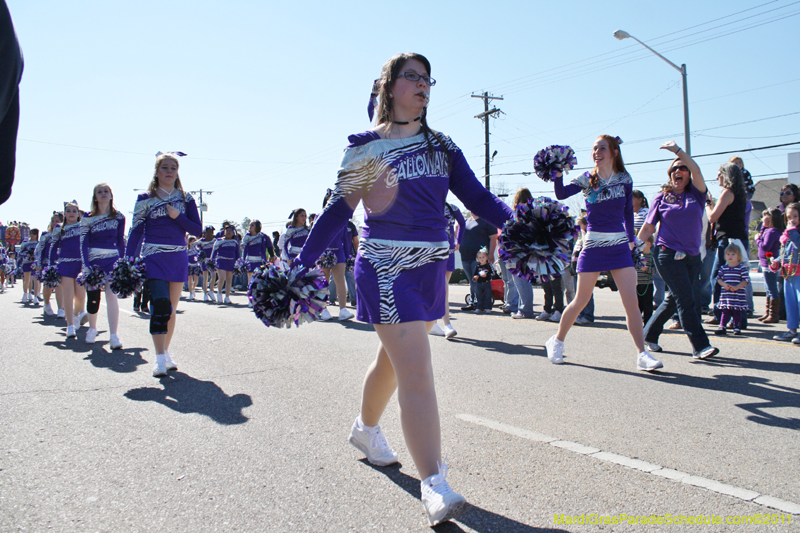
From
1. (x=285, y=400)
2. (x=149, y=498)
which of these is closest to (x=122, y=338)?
(x=285, y=400)

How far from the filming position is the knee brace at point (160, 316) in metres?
5.46

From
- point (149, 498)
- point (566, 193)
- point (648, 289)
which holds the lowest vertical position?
point (149, 498)

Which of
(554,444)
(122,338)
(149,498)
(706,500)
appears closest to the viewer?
(706,500)

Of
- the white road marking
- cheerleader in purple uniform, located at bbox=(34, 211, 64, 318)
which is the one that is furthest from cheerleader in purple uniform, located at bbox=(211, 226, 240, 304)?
the white road marking

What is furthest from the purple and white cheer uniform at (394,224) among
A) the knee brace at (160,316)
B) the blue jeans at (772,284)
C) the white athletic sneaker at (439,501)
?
the blue jeans at (772,284)

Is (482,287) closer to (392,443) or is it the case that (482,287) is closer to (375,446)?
(392,443)

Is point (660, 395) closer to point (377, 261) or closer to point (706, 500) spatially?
point (706, 500)

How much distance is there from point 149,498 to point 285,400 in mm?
1748

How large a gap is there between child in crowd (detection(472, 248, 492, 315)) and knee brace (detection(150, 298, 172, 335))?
21.1ft

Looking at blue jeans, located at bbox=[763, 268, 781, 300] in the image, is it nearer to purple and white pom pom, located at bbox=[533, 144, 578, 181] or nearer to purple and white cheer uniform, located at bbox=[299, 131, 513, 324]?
purple and white pom pom, located at bbox=[533, 144, 578, 181]

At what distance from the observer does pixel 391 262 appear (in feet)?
8.33

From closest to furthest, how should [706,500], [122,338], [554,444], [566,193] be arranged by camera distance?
1. [706,500]
2. [554,444]
3. [566,193]
4. [122,338]

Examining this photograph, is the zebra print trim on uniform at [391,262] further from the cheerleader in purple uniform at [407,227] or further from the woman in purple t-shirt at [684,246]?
the woman in purple t-shirt at [684,246]

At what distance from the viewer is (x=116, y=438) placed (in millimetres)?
3621
